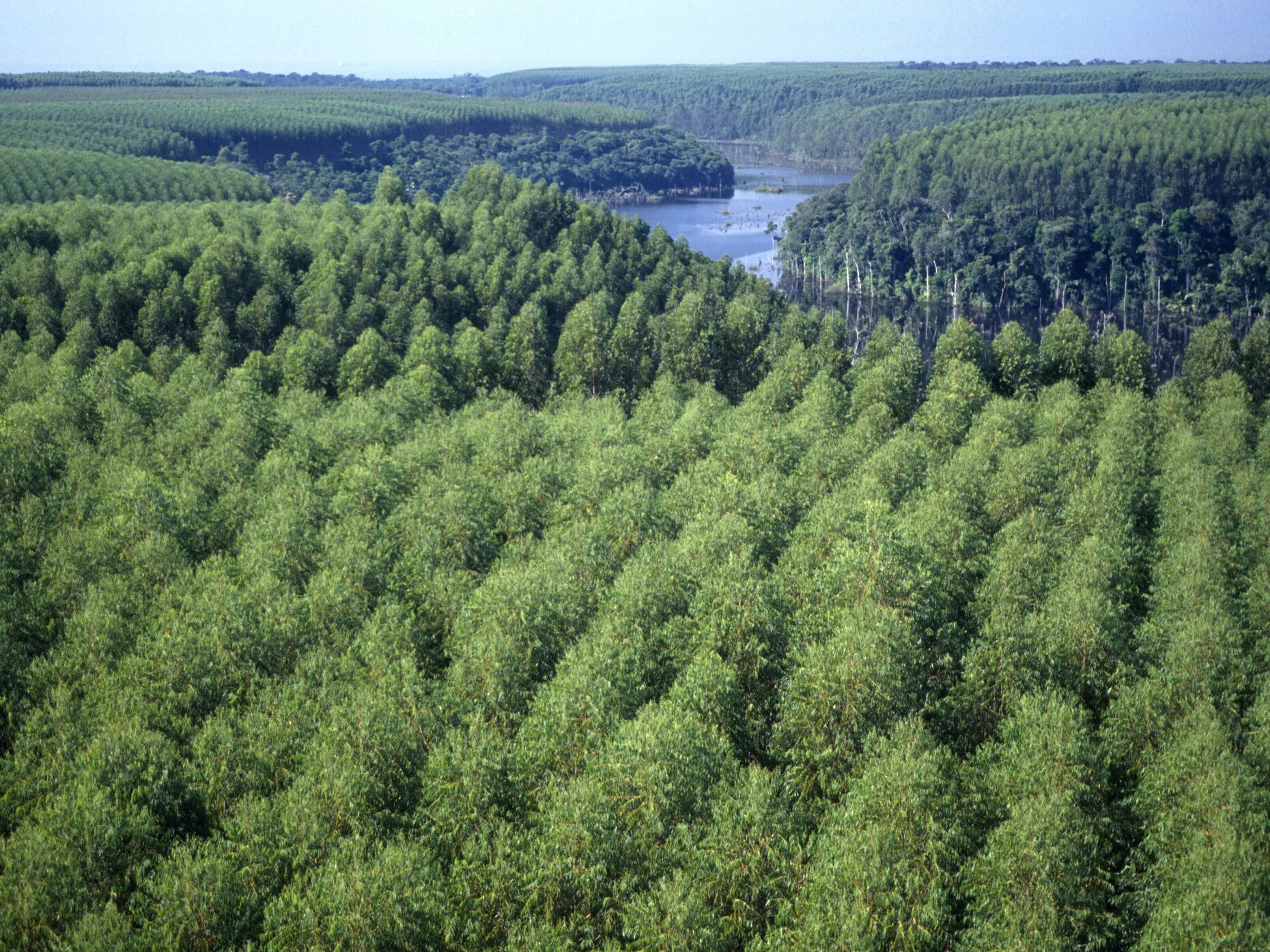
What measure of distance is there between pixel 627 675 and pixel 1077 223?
14938 cm

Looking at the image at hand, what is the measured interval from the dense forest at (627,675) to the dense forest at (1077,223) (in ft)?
289

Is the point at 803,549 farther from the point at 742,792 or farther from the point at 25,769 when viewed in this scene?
the point at 25,769

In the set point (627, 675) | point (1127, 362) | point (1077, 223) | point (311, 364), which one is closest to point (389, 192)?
point (311, 364)

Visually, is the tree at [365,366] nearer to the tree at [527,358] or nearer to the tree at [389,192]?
the tree at [527,358]

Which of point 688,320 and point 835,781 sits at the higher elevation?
point 688,320

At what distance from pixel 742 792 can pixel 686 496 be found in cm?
2374

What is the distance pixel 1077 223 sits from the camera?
16175 cm

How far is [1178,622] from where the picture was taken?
36.9 m

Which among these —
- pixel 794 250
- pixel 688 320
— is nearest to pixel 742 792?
pixel 688 320

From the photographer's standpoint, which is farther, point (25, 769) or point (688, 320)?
point (688, 320)

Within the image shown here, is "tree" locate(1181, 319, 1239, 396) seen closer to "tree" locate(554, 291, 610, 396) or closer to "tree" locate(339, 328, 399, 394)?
"tree" locate(554, 291, 610, 396)

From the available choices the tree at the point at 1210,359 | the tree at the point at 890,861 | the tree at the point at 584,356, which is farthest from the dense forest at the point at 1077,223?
the tree at the point at 890,861

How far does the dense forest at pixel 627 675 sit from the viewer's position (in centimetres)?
2627

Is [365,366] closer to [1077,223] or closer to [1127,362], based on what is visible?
[1127,362]
